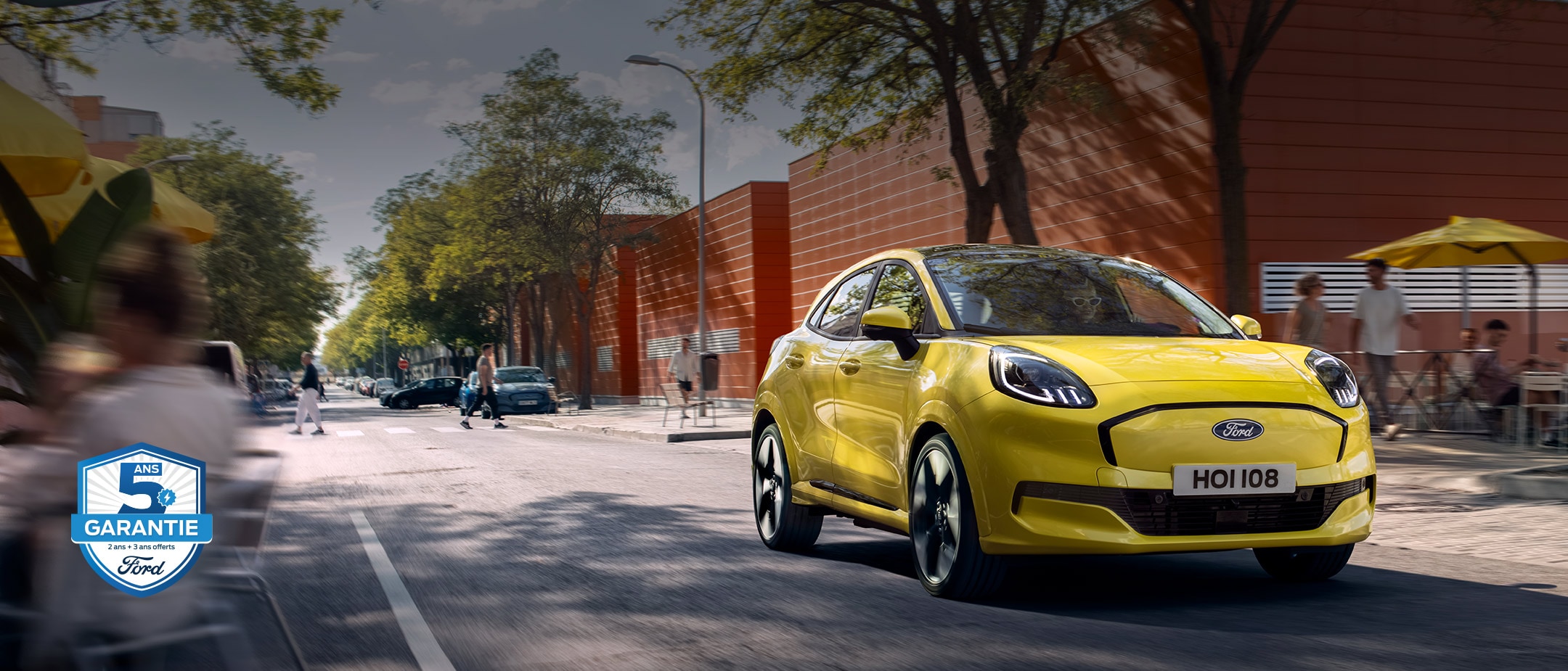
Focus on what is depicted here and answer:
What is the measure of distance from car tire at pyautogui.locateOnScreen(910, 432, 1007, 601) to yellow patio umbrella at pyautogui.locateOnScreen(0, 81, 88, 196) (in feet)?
16.9

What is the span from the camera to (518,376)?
1487 inches

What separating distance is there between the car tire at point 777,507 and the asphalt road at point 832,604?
125mm

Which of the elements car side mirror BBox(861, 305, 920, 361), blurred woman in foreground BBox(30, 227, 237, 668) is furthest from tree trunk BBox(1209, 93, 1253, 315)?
blurred woman in foreground BBox(30, 227, 237, 668)

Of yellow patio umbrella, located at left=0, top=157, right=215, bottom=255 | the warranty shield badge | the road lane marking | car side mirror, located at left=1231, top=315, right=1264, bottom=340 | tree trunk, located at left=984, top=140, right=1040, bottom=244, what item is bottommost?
the road lane marking

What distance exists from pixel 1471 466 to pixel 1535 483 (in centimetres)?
249

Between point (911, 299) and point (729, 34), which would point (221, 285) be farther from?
point (911, 299)

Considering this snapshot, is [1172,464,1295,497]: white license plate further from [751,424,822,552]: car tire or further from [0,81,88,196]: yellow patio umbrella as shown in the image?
[0,81,88,196]: yellow patio umbrella

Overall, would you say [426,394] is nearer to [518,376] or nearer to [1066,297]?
[518,376]

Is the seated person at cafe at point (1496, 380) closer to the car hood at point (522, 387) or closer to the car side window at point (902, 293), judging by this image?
the car side window at point (902, 293)

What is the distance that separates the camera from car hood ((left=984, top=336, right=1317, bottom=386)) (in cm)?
517

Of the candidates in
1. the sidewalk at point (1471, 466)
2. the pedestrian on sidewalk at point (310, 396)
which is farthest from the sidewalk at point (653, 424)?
the sidewalk at point (1471, 466)

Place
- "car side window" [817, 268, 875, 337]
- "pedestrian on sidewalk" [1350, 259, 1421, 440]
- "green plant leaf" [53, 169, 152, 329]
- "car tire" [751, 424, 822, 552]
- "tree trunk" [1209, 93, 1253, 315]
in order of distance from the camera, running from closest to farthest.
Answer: "car side window" [817, 268, 875, 337]
"car tire" [751, 424, 822, 552]
"green plant leaf" [53, 169, 152, 329]
"pedestrian on sidewalk" [1350, 259, 1421, 440]
"tree trunk" [1209, 93, 1253, 315]

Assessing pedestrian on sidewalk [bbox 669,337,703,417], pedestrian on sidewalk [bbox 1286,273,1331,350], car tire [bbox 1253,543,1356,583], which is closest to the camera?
car tire [bbox 1253,543,1356,583]

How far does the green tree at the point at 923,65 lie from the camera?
15625mm
